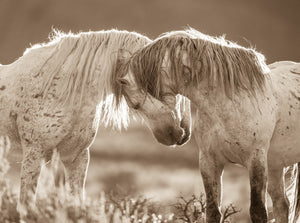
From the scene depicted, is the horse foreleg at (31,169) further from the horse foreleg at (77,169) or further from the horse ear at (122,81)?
the horse ear at (122,81)

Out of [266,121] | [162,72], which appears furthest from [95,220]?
[266,121]

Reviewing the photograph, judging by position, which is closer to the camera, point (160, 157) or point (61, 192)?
point (61, 192)

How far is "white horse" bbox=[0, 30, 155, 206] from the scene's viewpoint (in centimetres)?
629

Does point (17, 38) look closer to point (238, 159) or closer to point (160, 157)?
point (160, 157)

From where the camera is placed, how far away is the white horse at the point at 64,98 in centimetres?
629

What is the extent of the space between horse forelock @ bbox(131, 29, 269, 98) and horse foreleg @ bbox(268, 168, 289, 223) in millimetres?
1435

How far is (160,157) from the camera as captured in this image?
3353 cm

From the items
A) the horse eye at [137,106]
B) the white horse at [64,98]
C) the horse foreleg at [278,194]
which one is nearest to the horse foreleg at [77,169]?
the white horse at [64,98]

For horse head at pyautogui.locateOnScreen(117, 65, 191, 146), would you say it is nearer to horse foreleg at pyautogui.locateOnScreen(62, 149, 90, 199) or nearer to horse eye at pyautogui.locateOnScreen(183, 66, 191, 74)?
horse eye at pyautogui.locateOnScreen(183, 66, 191, 74)

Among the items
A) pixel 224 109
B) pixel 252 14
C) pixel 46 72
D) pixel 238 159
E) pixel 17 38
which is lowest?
pixel 238 159

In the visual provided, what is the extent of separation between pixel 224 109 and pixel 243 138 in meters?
0.32

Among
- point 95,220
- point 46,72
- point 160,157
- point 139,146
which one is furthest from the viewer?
point 139,146

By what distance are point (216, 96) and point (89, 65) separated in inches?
52.1

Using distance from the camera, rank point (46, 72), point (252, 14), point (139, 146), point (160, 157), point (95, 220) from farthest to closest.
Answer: point (252, 14), point (139, 146), point (160, 157), point (46, 72), point (95, 220)
